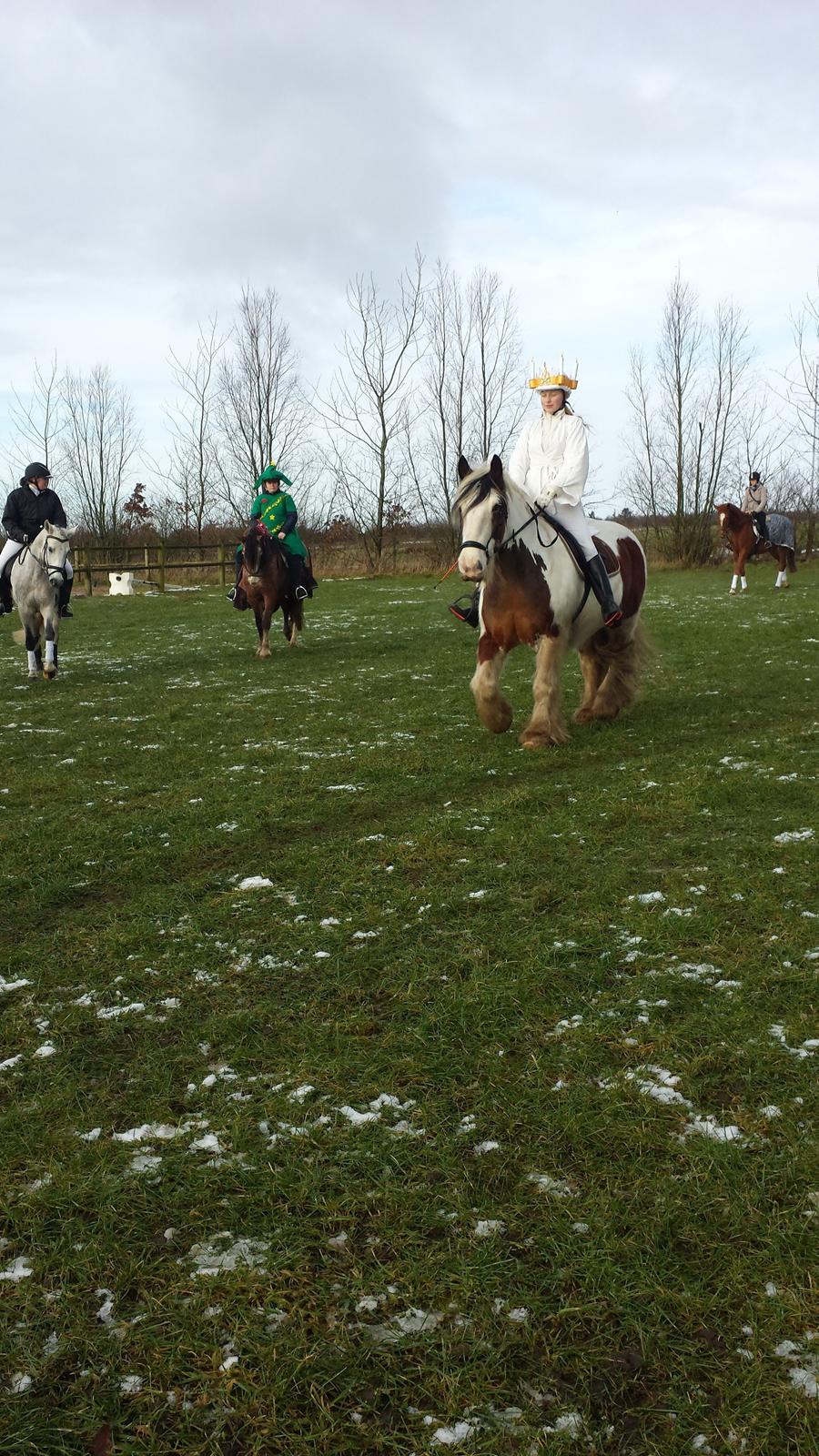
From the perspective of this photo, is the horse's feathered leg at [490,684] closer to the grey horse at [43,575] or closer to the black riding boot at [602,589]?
the black riding boot at [602,589]

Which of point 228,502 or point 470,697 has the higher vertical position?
point 228,502

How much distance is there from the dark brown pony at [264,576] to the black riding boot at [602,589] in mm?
6390

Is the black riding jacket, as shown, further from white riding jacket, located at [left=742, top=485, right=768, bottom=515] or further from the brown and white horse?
white riding jacket, located at [left=742, top=485, right=768, bottom=515]

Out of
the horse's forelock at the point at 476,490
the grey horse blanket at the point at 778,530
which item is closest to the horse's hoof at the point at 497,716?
the horse's forelock at the point at 476,490

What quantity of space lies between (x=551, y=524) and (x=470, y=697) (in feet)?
9.10

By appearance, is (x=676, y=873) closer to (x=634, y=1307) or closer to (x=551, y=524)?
(x=634, y=1307)

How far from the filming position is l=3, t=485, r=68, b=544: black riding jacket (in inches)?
430

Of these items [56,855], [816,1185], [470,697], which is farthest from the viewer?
[470,697]

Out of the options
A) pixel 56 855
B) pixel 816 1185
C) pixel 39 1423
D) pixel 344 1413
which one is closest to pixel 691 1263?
pixel 816 1185

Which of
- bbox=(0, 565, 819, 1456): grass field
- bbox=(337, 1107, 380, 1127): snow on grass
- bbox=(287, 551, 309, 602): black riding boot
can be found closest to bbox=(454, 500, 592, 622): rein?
bbox=(0, 565, 819, 1456): grass field

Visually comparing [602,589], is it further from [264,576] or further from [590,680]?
[264,576]

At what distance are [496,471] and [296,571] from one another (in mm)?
7229

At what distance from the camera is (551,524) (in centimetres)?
717

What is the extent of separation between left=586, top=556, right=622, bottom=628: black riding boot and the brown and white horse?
0.25ft
